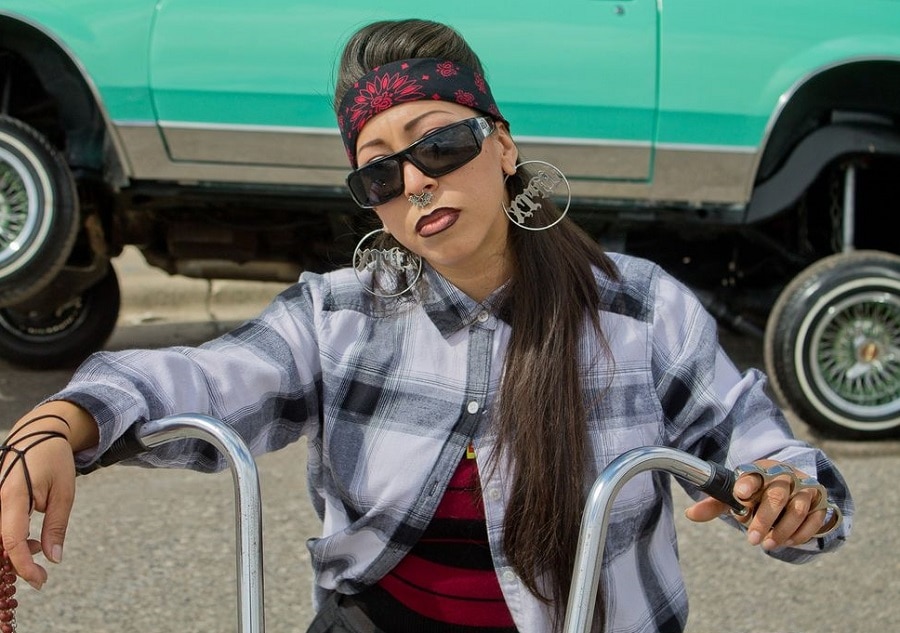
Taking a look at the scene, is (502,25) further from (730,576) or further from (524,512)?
(524,512)

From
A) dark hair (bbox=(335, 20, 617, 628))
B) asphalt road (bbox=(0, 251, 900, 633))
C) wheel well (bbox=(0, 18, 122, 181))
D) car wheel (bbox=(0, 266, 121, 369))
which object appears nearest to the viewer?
dark hair (bbox=(335, 20, 617, 628))

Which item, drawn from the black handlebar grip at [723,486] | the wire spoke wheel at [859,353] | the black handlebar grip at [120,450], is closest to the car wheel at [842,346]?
the wire spoke wheel at [859,353]

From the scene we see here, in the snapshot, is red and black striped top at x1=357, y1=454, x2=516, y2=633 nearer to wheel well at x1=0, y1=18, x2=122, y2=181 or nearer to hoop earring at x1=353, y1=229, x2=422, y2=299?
hoop earring at x1=353, y1=229, x2=422, y2=299

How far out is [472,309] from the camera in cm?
172

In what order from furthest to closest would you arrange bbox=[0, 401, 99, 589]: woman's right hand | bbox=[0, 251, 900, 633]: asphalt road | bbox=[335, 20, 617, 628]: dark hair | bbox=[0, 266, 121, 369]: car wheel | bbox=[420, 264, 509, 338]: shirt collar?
1. bbox=[0, 266, 121, 369]: car wheel
2. bbox=[0, 251, 900, 633]: asphalt road
3. bbox=[420, 264, 509, 338]: shirt collar
4. bbox=[335, 20, 617, 628]: dark hair
5. bbox=[0, 401, 99, 589]: woman's right hand

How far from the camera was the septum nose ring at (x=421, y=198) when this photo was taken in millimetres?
A: 1619

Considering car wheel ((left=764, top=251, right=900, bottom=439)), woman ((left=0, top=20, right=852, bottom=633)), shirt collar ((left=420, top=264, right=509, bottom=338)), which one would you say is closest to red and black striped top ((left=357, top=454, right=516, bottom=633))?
woman ((left=0, top=20, right=852, bottom=633))

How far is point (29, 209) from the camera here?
13.3 ft

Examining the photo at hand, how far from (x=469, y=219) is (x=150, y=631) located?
182 cm

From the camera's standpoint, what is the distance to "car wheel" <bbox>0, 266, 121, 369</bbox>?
5.05m

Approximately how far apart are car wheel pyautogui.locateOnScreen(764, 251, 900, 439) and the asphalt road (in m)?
0.15

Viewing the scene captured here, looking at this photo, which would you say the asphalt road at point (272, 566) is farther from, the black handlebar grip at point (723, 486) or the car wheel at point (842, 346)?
the black handlebar grip at point (723, 486)

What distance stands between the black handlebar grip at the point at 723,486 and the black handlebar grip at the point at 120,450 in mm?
680

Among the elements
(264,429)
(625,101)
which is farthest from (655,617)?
(625,101)
